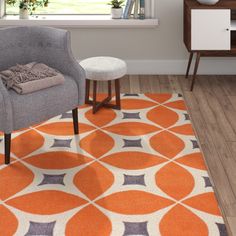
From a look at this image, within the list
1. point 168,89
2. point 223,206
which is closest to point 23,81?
point 223,206

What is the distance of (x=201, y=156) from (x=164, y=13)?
6.43 ft

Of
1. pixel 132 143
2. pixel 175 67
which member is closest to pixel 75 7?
pixel 175 67

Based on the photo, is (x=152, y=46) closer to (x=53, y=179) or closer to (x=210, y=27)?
(x=210, y=27)

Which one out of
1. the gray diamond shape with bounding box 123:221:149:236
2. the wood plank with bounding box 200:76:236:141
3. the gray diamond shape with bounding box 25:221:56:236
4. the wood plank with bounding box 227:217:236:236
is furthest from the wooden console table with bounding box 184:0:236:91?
the gray diamond shape with bounding box 25:221:56:236

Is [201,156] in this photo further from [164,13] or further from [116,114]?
[164,13]

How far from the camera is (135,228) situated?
2.50 metres

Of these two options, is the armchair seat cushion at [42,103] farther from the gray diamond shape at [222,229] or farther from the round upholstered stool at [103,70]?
the gray diamond shape at [222,229]

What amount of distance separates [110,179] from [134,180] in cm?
14

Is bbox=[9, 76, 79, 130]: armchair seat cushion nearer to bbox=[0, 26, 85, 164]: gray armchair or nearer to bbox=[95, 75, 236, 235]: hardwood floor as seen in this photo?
bbox=[0, 26, 85, 164]: gray armchair

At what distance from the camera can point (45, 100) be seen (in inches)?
125

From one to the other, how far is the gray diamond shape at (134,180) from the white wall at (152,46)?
2.11 meters

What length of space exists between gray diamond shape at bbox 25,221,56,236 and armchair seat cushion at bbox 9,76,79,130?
726 mm

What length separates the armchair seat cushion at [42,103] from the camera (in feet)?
9.97

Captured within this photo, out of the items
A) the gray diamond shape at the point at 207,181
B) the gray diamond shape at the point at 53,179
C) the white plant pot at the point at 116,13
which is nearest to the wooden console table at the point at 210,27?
the white plant pot at the point at 116,13
